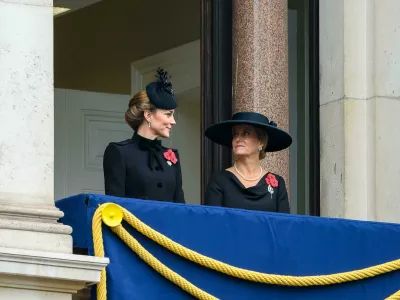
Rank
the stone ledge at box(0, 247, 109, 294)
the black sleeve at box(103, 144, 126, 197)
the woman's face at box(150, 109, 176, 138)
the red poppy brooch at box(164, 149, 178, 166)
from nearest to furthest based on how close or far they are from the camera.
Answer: the stone ledge at box(0, 247, 109, 294) < the black sleeve at box(103, 144, 126, 197) < the woman's face at box(150, 109, 176, 138) < the red poppy brooch at box(164, 149, 178, 166)

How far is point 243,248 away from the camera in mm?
12938

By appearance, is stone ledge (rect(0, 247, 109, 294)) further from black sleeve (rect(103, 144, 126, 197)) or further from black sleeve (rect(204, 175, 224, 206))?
black sleeve (rect(204, 175, 224, 206))

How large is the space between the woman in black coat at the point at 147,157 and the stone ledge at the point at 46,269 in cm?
113

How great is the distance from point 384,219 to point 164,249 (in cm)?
352

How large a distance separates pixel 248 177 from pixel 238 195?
0.18 m

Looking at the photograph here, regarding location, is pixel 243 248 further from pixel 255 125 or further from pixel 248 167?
pixel 255 125

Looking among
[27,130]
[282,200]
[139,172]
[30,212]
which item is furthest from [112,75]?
[30,212]

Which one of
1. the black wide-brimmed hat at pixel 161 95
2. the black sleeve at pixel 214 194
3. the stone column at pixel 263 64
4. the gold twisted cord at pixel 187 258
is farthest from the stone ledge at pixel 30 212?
→ the stone column at pixel 263 64

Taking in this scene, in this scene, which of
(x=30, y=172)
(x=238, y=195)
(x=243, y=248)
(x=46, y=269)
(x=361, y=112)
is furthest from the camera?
(x=361, y=112)

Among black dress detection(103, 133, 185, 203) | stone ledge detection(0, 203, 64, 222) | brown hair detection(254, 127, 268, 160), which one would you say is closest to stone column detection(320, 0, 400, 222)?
brown hair detection(254, 127, 268, 160)

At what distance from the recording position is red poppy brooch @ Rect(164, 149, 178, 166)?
13719mm

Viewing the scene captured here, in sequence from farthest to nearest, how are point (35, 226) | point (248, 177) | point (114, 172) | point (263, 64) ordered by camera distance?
point (263, 64), point (248, 177), point (114, 172), point (35, 226)

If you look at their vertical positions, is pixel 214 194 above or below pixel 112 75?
below

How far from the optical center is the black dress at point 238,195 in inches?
545
